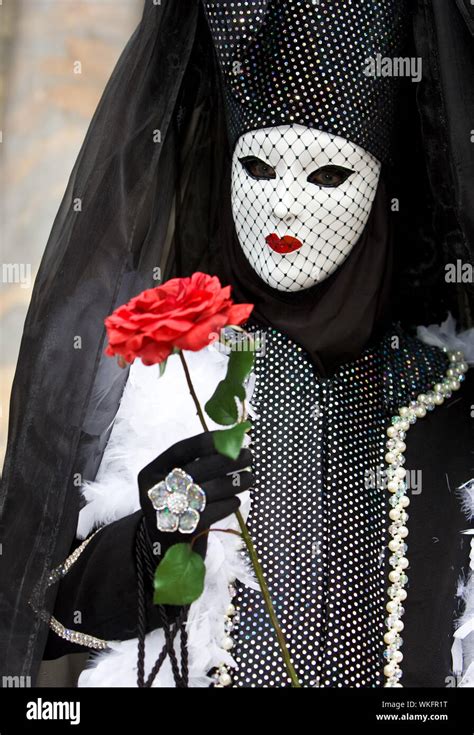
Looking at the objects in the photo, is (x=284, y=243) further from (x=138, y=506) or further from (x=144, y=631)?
(x=144, y=631)

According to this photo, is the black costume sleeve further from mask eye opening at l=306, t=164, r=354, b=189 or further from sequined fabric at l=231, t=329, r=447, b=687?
mask eye opening at l=306, t=164, r=354, b=189

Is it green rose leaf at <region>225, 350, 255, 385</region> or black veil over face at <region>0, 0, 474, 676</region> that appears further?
black veil over face at <region>0, 0, 474, 676</region>

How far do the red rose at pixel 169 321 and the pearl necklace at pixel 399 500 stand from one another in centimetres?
65

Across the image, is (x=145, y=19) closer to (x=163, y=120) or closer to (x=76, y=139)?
(x=163, y=120)

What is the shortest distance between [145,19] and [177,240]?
33 cm

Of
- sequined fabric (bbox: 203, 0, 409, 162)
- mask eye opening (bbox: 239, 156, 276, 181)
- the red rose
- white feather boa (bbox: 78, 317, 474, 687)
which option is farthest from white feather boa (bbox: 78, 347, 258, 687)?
the red rose

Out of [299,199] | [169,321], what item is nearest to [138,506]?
[299,199]

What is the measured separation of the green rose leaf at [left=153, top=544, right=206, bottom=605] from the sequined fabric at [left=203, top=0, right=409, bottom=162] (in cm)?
71

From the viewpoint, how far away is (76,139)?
2373 mm

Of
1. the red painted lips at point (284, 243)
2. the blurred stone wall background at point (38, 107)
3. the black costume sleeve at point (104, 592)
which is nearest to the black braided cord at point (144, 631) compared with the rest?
the black costume sleeve at point (104, 592)

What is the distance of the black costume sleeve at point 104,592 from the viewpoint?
1.42m

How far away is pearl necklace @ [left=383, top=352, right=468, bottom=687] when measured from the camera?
145 centimetres

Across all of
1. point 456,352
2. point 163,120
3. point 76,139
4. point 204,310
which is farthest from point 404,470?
point 76,139
